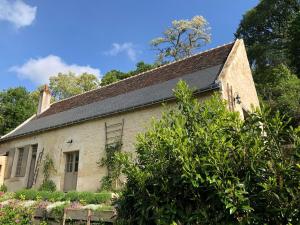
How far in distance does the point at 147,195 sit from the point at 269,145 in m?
1.50

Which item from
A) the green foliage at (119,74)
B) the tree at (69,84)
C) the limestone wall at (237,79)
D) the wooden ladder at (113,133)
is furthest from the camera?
the tree at (69,84)

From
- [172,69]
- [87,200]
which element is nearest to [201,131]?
[87,200]

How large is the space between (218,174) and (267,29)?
3762cm

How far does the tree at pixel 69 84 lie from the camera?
148ft

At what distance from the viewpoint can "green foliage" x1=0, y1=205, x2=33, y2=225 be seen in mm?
7562

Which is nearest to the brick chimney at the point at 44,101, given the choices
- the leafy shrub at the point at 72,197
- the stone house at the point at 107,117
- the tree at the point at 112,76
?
the stone house at the point at 107,117

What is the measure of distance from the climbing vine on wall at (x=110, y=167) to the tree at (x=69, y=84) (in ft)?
107

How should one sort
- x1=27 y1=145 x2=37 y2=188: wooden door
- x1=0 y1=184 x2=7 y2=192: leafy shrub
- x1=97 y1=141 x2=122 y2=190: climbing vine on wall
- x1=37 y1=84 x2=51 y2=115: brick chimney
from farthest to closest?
x1=37 y1=84 x2=51 y2=115: brick chimney, x1=0 y1=184 x2=7 y2=192: leafy shrub, x1=27 y1=145 x2=37 y2=188: wooden door, x1=97 y1=141 x2=122 y2=190: climbing vine on wall

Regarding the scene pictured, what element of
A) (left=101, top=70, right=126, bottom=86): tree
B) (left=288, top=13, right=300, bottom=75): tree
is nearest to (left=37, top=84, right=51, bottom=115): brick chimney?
(left=101, top=70, right=126, bottom=86): tree

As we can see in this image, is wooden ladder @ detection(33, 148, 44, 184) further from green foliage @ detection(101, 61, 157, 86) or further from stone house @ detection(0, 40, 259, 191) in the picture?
green foliage @ detection(101, 61, 157, 86)

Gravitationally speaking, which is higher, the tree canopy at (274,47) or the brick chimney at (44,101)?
the tree canopy at (274,47)

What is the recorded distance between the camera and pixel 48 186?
15.8 meters

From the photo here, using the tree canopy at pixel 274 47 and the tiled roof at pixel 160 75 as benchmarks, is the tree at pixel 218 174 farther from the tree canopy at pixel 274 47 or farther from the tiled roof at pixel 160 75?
the tree canopy at pixel 274 47

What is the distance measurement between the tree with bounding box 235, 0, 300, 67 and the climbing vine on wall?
23.6m
